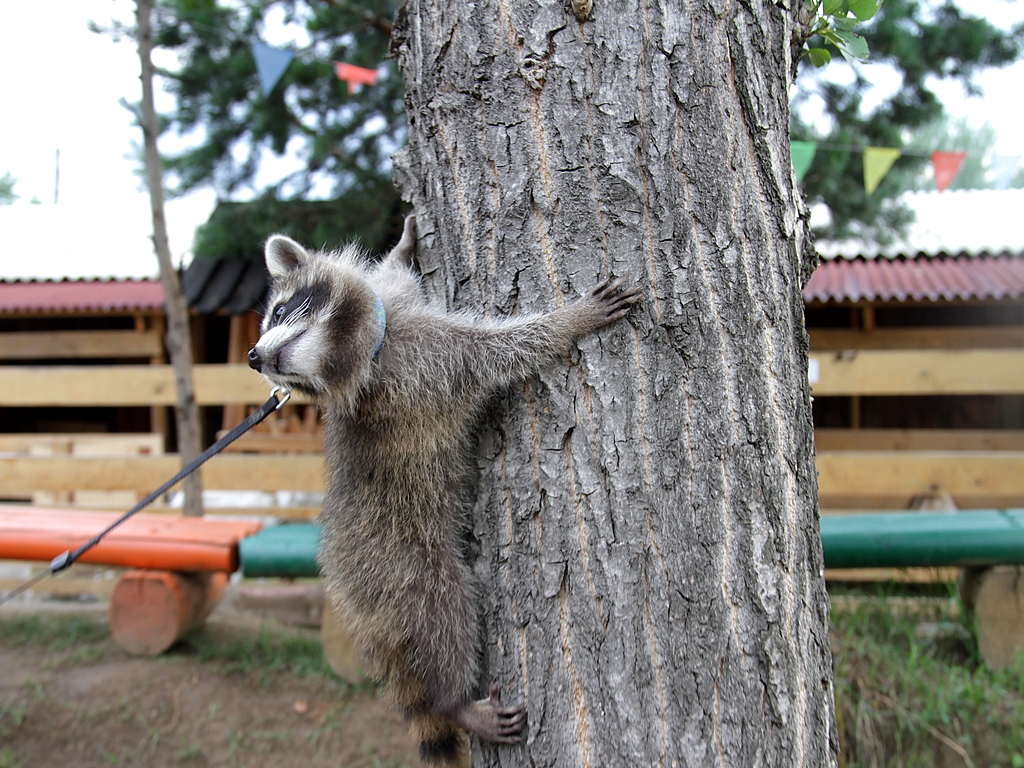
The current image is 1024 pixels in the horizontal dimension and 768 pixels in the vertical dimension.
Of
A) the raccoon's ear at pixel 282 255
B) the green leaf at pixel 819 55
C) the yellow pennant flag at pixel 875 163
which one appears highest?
the yellow pennant flag at pixel 875 163

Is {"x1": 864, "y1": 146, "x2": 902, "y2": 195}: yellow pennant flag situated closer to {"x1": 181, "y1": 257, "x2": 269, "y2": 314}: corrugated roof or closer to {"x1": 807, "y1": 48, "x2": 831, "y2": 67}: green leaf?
{"x1": 807, "y1": 48, "x2": 831, "y2": 67}: green leaf

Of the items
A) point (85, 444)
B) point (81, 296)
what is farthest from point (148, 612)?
point (81, 296)

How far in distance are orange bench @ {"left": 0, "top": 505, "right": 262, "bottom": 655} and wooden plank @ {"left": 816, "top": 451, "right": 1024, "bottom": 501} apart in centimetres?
438

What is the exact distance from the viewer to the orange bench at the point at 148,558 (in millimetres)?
4281

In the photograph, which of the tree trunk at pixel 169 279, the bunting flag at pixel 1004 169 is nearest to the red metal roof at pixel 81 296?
the tree trunk at pixel 169 279

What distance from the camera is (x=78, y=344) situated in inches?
308

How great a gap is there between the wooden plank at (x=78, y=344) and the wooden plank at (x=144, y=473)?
158cm

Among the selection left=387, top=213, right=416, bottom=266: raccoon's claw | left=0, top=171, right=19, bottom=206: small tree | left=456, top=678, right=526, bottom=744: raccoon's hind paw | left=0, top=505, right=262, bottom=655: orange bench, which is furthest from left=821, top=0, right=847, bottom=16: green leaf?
left=0, top=171, right=19, bottom=206: small tree

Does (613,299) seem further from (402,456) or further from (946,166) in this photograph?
(946,166)

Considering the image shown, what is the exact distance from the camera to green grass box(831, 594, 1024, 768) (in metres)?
3.34

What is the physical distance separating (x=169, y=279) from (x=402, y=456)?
3.84 metres

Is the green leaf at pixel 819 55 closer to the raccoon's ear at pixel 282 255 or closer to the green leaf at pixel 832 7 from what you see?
the green leaf at pixel 832 7

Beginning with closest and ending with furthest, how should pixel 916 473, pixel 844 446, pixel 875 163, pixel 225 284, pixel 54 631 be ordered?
pixel 54 631
pixel 916 473
pixel 875 163
pixel 844 446
pixel 225 284

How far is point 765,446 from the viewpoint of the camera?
1.57m
